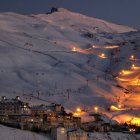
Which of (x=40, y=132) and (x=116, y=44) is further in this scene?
(x=116, y=44)

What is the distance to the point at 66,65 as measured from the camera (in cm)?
10344

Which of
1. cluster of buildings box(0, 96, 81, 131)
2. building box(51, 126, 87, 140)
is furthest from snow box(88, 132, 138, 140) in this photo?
cluster of buildings box(0, 96, 81, 131)

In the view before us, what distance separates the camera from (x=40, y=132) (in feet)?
167

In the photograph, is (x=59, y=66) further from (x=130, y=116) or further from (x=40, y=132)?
(x=40, y=132)

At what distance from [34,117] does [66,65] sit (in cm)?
4580

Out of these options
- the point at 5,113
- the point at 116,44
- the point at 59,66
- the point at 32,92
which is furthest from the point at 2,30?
the point at 5,113

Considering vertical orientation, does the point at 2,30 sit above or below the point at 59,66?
above

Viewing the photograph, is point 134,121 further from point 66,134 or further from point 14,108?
point 66,134

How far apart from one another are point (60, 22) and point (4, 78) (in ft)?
314

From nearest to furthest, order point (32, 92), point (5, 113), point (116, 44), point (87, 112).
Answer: point (5, 113) < point (87, 112) < point (32, 92) < point (116, 44)

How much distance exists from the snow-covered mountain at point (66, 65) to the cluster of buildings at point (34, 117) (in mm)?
10006

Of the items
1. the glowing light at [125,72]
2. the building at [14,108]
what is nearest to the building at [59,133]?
the building at [14,108]

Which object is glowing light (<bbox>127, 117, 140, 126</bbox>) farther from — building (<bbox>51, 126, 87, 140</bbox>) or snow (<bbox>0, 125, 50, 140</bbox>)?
snow (<bbox>0, 125, 50, 140</bbox>)

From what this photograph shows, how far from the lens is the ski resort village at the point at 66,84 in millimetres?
55594
